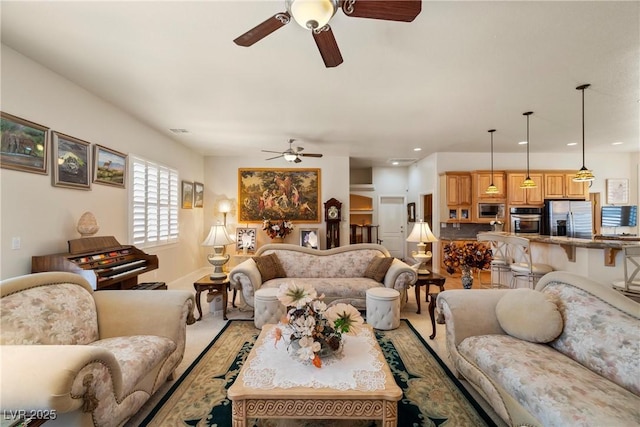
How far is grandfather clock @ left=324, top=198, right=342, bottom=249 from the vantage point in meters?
6.86

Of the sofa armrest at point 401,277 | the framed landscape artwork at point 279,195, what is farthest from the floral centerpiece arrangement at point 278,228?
the sofa armrest at point 401,277

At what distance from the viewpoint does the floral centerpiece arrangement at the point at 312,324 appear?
1712 millimetres

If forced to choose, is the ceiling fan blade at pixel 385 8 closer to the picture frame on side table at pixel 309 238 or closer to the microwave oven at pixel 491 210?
the picture frame on side table at pixel 309 238

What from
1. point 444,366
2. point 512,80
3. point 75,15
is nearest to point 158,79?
point 75,15

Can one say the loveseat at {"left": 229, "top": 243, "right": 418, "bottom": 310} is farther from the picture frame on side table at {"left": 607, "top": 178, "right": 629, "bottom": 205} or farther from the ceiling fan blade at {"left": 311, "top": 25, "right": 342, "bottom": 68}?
the picture frame on side table at {"left": 607, "top": 178, "right": 629, "bottom": 205}

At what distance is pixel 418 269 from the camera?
3.91 metres

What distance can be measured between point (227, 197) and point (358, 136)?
370 centimetres

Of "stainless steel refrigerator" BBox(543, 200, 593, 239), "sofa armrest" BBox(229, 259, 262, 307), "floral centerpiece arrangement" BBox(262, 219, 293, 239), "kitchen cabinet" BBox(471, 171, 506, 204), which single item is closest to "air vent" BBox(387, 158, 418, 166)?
"kitchen cabinet" BBox(471, 171, 506, 204)

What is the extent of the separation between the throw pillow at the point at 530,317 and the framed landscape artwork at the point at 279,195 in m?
5.13

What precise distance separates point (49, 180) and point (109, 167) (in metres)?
0.92

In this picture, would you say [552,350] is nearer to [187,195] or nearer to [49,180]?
[49,180]

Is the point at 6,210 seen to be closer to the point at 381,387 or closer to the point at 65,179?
the point at 65,179

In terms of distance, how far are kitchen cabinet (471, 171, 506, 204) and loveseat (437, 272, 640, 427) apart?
14.9 ft

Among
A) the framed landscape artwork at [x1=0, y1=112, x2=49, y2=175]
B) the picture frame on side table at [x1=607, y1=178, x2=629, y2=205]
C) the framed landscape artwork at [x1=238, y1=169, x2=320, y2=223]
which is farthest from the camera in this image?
the framed landscape artwork at [x1=238, y1=169, x2=320, y2=223]
